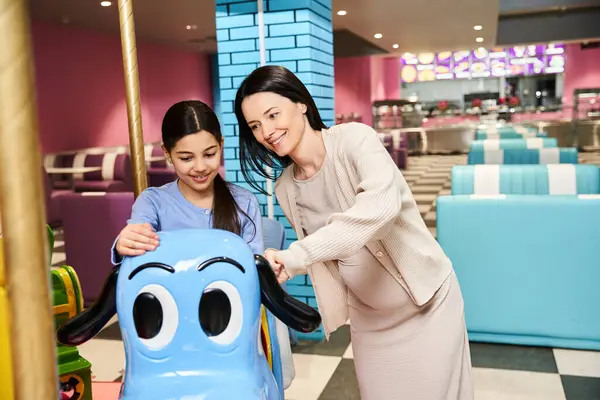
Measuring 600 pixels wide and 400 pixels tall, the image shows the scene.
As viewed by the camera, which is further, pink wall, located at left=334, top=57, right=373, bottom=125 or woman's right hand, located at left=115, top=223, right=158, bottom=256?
pink wall, located at left=334, top=57, right=373, bottom=125

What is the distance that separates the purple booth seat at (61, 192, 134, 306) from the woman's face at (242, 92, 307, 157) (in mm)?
2698

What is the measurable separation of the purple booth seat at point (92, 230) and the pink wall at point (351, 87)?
11078 millimetres

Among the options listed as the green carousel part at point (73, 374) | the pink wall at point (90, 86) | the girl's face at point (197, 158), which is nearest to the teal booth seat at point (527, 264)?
Result: the girl's face at point (197, 158)

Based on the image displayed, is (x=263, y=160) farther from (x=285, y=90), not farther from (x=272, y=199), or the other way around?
(x=272, y=199)

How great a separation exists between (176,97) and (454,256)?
9.42 metres

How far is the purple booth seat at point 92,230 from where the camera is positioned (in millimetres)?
3912

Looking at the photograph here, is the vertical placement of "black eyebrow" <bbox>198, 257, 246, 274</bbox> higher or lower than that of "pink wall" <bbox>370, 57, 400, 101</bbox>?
lower

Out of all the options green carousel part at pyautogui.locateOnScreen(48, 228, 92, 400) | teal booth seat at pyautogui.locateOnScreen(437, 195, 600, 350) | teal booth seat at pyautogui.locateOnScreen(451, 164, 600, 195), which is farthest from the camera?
teal booth seat at pyautogui.locateOnScreen(451, 164, 600, 195)

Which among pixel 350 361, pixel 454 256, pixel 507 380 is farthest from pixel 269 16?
pixel 507 380

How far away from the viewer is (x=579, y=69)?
16.1m

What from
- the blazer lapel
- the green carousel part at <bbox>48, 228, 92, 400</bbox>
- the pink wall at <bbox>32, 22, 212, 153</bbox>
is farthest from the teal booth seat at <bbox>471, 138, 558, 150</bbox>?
the pink wall at <bbox>32, 22, 212, 153</bbox>

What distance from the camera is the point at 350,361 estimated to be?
2.88 m

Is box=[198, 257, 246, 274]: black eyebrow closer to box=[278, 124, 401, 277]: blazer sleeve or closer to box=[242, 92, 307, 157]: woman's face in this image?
box=[278, 124, 401, 277]: blazer sleeve

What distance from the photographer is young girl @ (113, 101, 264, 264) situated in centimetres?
154
